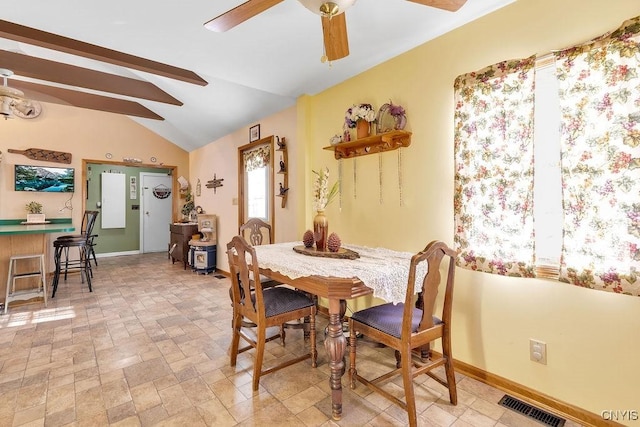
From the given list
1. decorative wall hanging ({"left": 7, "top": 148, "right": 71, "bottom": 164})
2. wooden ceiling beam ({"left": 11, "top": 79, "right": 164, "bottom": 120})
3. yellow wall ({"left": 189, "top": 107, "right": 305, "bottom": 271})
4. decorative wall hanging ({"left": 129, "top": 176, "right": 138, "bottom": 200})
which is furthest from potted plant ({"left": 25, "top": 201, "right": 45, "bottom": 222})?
yellow wall ({"left": 189, "top": 107, "right": 305, "bottom": 271})

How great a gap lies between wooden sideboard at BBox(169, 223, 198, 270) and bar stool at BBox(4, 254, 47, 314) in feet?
6.64

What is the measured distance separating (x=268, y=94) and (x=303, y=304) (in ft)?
8.39

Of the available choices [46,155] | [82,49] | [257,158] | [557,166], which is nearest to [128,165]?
[46,155]

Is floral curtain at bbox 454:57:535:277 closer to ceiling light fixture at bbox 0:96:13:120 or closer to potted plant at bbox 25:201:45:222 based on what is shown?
ceiling light fixture at bbox 0:96:13:120

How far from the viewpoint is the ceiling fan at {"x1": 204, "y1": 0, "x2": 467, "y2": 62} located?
1380 millimetres

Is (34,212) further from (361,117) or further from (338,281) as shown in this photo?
(338,281)

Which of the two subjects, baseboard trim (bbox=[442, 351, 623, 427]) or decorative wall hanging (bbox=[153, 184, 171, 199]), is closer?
baseboard trim (bbox=[442, 351, 623, 427])

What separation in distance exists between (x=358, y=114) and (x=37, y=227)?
3.96 meters

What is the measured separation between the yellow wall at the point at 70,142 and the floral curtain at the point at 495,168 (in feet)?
19.9

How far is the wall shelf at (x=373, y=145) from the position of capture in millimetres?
2344

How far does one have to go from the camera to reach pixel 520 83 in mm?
1724

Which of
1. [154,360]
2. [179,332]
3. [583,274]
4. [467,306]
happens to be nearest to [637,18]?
[583,274]

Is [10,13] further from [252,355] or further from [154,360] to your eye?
[252,355]

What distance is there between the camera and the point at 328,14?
141 centimetres
